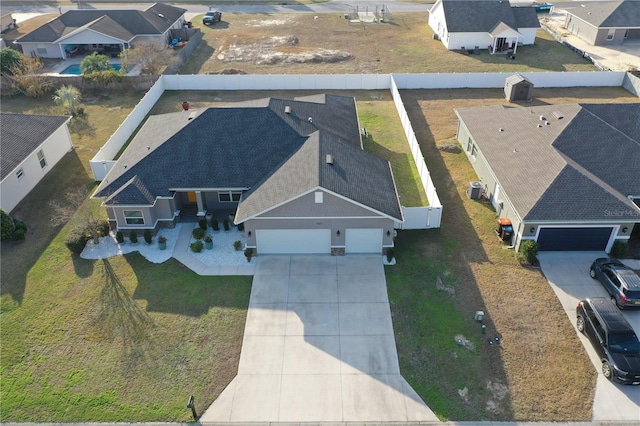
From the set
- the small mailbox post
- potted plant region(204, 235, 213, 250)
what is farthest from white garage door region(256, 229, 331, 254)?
the small mailbox post

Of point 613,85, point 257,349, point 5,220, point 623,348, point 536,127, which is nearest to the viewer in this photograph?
point 623,348

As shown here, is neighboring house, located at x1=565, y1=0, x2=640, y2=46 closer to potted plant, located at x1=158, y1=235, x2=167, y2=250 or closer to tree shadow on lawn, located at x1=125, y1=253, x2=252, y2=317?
tree shadow on lawn, located at x1=125, y1=253, x2=252, y2=317

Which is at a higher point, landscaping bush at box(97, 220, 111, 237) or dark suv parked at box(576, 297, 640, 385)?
dark suv parked at box(576, 297, 640, 385)

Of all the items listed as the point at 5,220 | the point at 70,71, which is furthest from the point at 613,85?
the point at 70,71

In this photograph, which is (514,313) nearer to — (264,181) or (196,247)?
(264,181)

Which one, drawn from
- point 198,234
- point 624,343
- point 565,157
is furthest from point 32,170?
point 624,343

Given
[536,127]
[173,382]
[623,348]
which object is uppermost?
[536,127]

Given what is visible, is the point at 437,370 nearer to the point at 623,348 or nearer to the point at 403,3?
the point at 623,348
